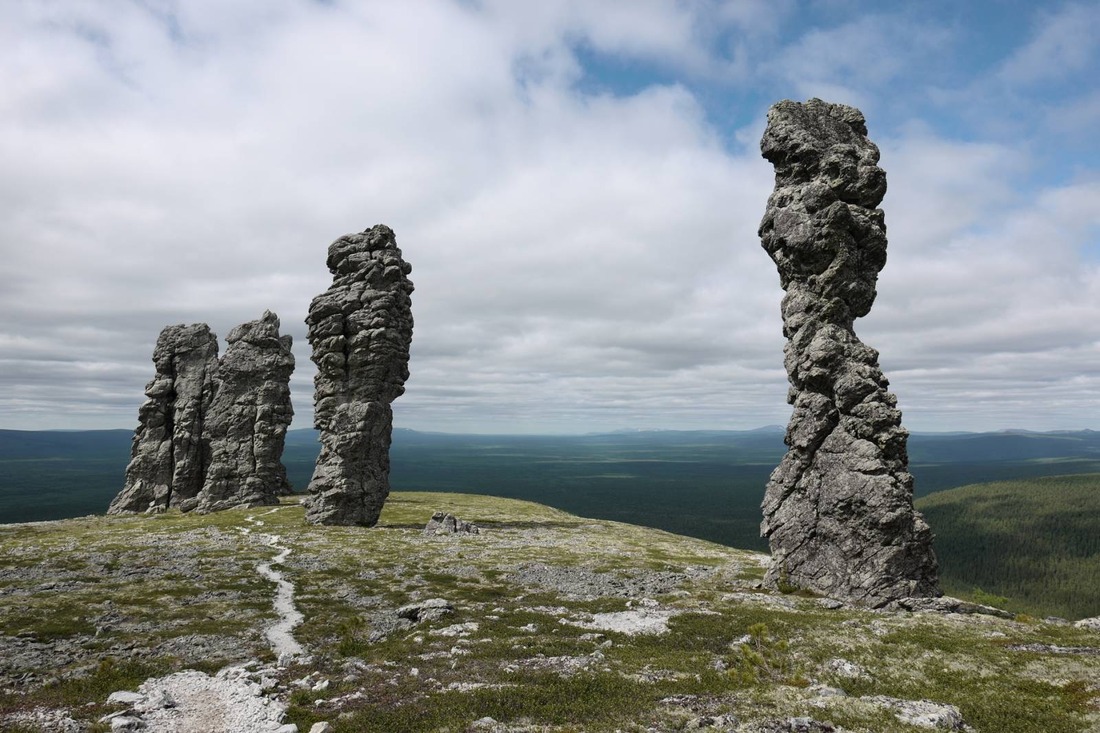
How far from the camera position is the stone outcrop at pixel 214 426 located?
108000 millimetres

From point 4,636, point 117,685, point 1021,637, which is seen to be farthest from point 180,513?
point 1021,637

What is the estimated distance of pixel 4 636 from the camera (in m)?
32.3

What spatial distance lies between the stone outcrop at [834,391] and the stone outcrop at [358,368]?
5742cm

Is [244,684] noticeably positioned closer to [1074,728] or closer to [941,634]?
[1074,728]

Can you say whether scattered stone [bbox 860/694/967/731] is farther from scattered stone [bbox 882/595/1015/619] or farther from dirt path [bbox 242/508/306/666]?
dirt path [bbox 242/508/306/666]

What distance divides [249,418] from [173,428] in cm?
1857

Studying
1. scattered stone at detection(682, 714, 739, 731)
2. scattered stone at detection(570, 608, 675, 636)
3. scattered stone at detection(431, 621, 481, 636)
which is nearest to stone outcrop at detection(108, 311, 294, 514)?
scattered stone at detection(431, 621, 481, 636)

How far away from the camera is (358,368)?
8881cm

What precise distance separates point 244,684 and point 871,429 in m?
47.1

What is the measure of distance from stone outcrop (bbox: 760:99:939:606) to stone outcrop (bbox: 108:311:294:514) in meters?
93.8

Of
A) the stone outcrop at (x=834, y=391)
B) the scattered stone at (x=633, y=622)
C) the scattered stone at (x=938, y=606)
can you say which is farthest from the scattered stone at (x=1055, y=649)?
the scattered stone at (x=633, y=622)

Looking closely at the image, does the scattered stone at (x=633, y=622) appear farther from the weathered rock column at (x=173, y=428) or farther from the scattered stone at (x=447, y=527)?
the weathered rock column at (x=173, y=428)

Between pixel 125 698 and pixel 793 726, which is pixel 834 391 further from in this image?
pixel 125 698

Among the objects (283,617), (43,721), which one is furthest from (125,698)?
(283,617)
